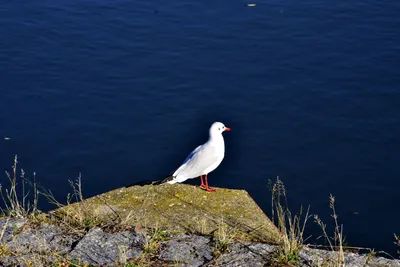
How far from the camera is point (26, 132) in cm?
1266

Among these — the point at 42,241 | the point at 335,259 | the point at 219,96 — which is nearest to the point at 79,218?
the point at 42,241

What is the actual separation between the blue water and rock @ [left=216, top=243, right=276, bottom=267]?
9.65ft

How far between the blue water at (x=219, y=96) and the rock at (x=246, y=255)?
2.94 meters

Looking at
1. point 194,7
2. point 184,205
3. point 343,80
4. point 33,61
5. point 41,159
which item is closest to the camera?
point 184,205

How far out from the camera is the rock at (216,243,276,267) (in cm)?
688

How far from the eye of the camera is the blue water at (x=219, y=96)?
11438mm

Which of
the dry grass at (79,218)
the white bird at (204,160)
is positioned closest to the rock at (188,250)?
the dry grass at (79,218)

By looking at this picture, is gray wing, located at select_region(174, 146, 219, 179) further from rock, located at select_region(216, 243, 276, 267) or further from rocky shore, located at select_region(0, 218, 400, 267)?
rock, located at select_region(216, 243, 276, 267)

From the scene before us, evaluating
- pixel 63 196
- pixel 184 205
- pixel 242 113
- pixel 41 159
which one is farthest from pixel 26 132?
pixel 184 205

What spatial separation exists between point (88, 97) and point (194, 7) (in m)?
4.49

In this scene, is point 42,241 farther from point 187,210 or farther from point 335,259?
point 335,259

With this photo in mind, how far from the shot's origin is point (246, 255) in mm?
7031

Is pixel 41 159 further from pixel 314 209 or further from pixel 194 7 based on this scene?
pixel 194 7

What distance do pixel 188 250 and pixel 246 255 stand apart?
1.88 feet
